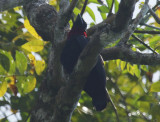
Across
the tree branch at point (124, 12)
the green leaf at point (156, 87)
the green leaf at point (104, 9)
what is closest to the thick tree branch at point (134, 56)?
the green leaf at point (156, 87)

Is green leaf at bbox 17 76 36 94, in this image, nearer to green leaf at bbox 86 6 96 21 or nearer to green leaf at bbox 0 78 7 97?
green leaf at bbox 0 78 7 97

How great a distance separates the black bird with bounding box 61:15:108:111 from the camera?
239cm

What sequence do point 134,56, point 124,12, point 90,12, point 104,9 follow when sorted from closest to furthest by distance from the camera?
1. point 124,12
2. point 134,56
3. point 104,9
4. point 90,12

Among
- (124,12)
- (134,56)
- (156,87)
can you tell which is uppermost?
(124,12)

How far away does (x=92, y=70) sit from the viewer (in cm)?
242

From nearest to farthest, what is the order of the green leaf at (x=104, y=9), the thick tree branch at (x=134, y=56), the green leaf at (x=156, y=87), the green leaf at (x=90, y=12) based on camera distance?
the thick tree branch at (x=134, y=56) → the green leaf at (x=156, y=87) → the green leaf at (x=104, y=9) → the green leaf at (x=90, y=12)

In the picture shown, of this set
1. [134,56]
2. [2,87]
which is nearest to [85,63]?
[134,56]

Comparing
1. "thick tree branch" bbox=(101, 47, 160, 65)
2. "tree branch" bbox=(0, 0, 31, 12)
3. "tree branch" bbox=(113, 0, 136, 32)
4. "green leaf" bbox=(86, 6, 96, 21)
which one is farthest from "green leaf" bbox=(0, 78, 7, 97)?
"tree branch" bbox=(113, 0, 136, 32)

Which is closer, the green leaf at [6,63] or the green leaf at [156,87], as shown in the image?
the green leaf at [156,87]

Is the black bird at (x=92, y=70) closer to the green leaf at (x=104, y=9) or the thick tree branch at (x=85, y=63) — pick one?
the green leaf at (x=104, y=9)

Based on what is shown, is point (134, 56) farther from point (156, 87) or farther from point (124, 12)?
point (124, 12)

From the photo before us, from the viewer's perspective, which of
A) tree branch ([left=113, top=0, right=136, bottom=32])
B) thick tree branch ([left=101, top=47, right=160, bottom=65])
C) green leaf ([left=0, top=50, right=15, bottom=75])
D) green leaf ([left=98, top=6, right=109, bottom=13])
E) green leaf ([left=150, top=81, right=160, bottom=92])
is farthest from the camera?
green leaf ([left=98, top=6, right=109, bottom=13])

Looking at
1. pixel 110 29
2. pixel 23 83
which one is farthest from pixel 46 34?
pixel 110 29

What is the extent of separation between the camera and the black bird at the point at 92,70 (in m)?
2.39
